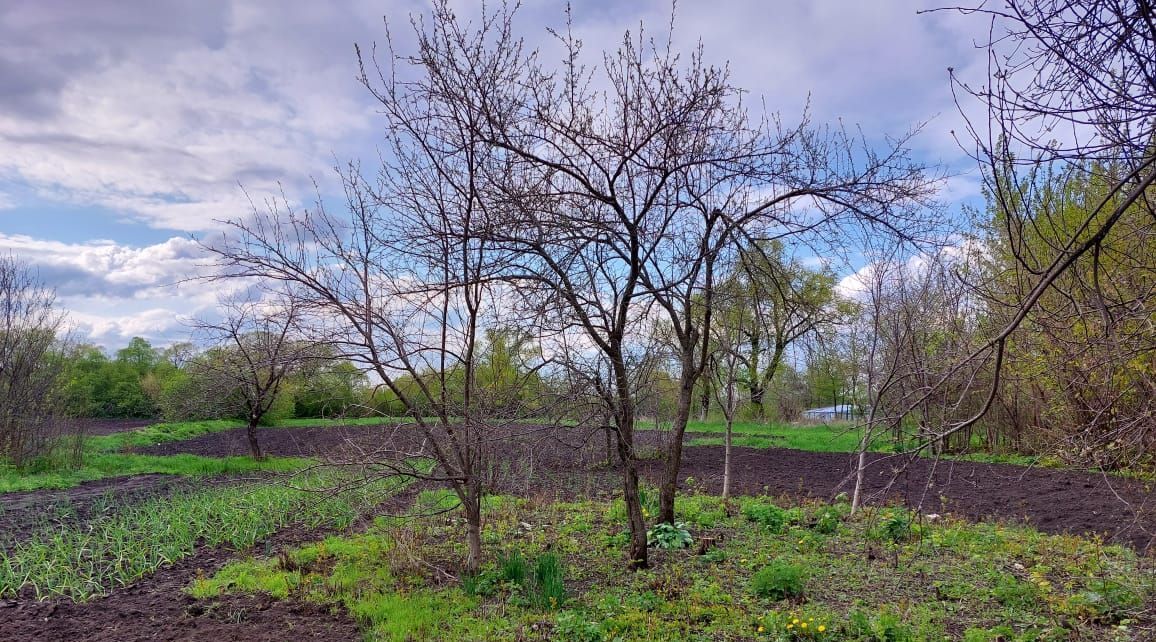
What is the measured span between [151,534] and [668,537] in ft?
17.9

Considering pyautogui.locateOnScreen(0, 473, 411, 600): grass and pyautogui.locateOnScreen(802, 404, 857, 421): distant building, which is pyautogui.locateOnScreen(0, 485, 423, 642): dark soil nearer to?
pyautogui.locateOnScreen(0, 473, 411, 600): grass

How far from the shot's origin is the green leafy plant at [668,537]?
6.80 meters

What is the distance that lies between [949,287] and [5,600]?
10.1 meters

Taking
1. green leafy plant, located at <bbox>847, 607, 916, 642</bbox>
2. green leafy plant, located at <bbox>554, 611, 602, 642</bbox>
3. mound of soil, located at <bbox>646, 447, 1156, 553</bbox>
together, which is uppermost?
mound of soil, located at <bbox>646, 447, 1156, 553</bbox>

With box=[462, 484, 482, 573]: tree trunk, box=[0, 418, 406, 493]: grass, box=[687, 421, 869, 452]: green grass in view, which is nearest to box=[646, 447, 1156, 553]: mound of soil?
box=[687, 421, 869, 452]: green grass

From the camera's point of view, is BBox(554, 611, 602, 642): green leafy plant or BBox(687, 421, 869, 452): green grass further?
BBox(687, 421, 869, 452): green grass

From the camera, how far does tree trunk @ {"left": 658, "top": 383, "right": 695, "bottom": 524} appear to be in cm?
660

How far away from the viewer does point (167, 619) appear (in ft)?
17.5

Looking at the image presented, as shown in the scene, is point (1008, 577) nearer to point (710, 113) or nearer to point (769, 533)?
point (769, 533)

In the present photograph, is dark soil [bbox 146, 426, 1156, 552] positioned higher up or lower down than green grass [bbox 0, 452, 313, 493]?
higher up

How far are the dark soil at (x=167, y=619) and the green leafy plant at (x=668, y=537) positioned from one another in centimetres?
295

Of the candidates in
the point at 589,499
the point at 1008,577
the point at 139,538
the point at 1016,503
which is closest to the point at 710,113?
the point at 1008,577

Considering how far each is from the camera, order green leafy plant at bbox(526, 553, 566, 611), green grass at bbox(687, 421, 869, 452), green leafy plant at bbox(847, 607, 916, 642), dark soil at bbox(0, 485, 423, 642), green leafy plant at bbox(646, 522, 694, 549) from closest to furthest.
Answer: green leafy plant at bbox(847, 607, 916, 642) → dark soil at bbox(0, 485, 423, 642) → green leafy plant at bbox(526, 553, 566, 611) → green leafy plant at bbox(646, 522, 694, 549) → green grass at bbox(687, 421, 869, 452)

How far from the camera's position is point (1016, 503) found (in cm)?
900
